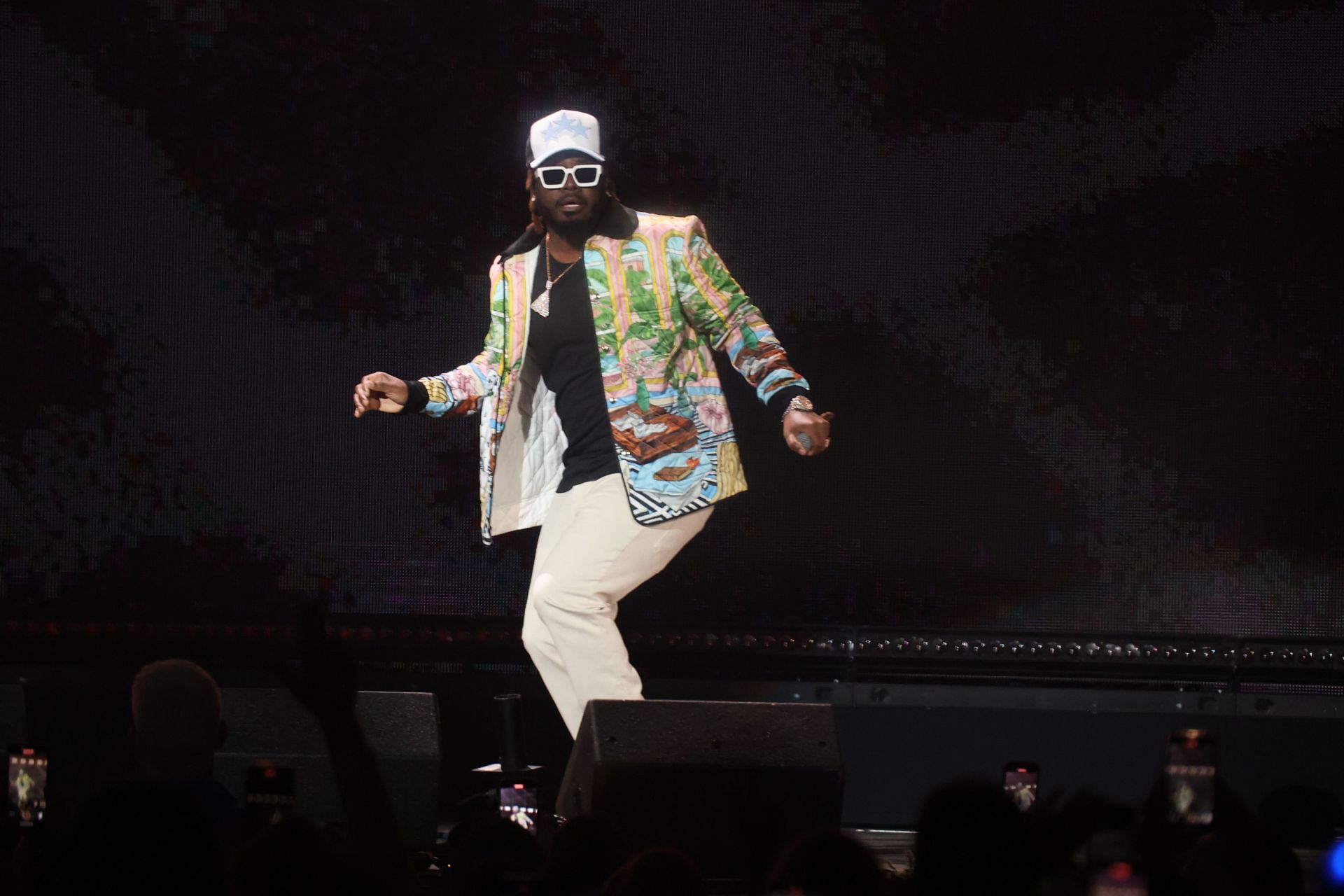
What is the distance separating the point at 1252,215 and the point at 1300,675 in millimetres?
1497

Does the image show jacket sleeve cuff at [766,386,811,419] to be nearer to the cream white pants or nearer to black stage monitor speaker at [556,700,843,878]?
the cream white pants

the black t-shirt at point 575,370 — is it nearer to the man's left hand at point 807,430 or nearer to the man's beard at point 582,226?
the man's beard at point 582,226

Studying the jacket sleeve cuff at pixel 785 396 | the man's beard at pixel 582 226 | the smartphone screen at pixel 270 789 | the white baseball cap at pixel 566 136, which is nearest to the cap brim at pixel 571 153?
the white baseball cap at pixel 566 136

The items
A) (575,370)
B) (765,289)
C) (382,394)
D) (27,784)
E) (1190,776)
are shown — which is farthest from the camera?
(765,289)

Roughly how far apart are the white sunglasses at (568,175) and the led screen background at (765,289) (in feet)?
1.57

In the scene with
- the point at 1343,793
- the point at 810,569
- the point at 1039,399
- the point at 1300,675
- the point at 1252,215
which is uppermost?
the point at 1252,215

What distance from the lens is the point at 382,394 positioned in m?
5.27

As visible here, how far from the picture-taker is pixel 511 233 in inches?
233

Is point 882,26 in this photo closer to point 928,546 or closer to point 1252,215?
point 1252,215

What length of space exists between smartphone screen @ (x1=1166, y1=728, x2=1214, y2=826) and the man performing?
6.45ft

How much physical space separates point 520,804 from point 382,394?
149cm

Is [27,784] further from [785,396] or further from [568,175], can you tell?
[568,175]

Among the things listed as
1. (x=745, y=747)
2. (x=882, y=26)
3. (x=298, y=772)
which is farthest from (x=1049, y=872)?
(x=882, y=26)

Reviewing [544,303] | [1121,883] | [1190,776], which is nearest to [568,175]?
[544,303]
